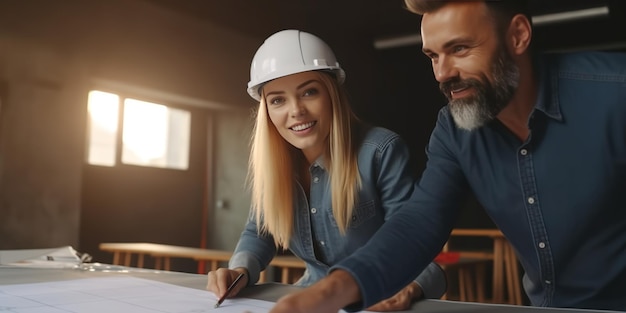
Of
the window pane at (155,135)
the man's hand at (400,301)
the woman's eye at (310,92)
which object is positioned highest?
the window pane at (155,135)

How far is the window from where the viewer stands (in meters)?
4.87

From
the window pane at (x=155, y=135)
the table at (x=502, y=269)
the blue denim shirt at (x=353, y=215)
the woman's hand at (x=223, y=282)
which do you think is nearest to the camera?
the woman's hand at (x=223, y=282)

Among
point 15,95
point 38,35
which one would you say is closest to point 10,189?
point 15,95

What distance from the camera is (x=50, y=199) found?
3.98 m

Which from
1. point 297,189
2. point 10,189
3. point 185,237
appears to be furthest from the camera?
point 185,237

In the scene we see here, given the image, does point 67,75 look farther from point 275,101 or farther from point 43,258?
point 275,101

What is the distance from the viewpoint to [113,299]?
0.92 metres

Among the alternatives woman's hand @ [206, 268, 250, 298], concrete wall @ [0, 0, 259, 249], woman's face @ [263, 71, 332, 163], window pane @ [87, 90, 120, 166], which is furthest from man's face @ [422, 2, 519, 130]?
window pane @ [87, 90, 120, 166]

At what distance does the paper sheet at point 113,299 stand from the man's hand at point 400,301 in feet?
0.55

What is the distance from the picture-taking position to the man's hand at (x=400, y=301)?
32.4 inches

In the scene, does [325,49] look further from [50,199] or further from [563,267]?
[50,199]

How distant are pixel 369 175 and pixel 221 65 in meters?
4.07

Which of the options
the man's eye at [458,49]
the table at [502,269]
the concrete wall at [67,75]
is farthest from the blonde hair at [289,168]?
the concrete wall at [67,75]

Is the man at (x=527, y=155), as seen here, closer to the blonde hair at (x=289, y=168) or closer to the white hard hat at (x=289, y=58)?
the blonde hair at (x=289, y=168)
